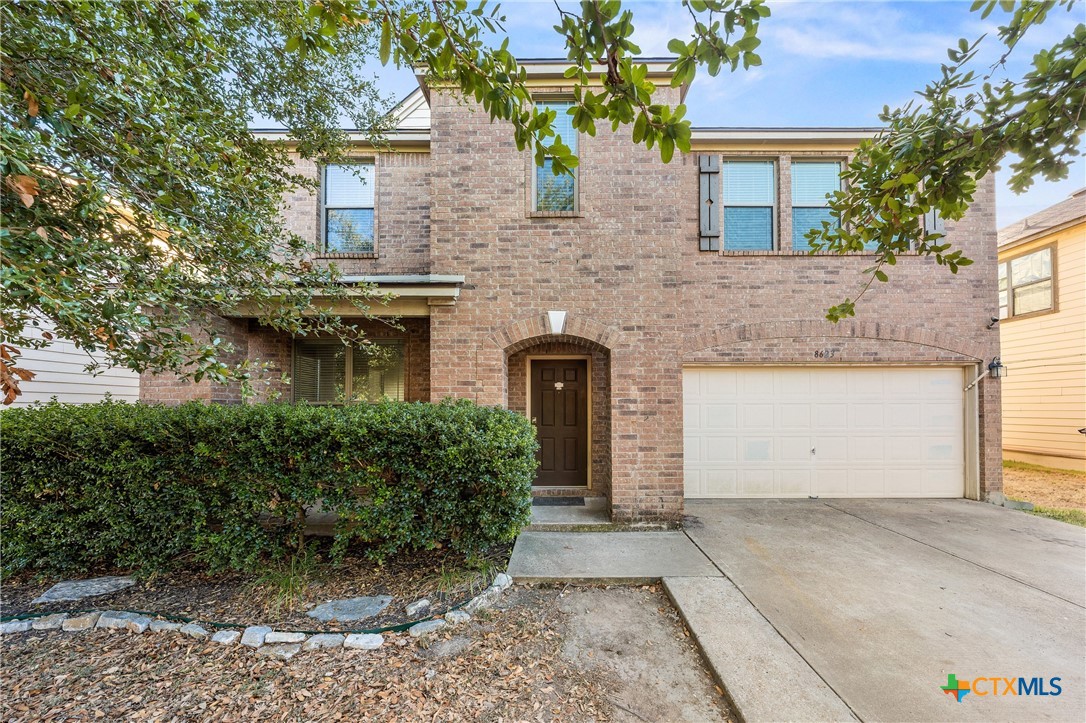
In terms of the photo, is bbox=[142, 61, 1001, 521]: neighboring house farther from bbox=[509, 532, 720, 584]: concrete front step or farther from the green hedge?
the green hedge

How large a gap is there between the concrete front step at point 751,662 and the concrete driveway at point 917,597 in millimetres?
117

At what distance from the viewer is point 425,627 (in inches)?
117

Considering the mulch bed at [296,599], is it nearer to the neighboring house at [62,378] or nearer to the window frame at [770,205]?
the neighboring house at [62,378]

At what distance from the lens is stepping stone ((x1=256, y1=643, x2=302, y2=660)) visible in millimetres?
2779

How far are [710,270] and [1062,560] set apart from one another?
487cm

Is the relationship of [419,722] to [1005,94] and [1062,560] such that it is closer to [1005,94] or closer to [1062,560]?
[1005,94]

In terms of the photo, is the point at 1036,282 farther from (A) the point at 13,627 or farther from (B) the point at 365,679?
(A) the point at 13,627

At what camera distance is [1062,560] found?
417 cm

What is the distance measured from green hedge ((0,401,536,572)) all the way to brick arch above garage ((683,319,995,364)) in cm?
403

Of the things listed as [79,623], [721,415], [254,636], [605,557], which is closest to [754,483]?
[721,415]

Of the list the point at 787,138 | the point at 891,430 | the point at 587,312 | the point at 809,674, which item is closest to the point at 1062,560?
the point at 891,430

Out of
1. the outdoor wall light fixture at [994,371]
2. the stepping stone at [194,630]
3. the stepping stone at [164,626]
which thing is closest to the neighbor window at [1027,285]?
the outdoor wall light fixture at [994,371]

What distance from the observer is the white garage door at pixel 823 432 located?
634 centimetres

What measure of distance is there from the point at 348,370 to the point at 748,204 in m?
6.86
